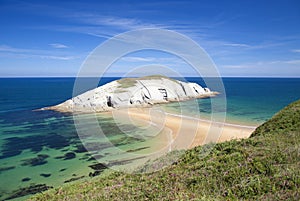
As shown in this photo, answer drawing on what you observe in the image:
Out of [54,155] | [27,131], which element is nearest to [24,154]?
[54,155]

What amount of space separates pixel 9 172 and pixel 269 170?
18.1 meters

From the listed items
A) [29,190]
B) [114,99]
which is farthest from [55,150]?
[114,99]

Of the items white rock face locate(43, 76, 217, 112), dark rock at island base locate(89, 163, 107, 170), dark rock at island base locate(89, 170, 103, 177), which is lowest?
dark rock at island base locate(89, 163, 107, 170)

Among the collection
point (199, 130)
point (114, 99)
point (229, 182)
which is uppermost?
point (229, 182)

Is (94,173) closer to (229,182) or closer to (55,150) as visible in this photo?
(55,150)

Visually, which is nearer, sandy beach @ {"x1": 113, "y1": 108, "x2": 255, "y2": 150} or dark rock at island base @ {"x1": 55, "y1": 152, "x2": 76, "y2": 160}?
dark rock at island base @ {"x1": 55, "y1": 152, "x2": 76, "y2": 160}

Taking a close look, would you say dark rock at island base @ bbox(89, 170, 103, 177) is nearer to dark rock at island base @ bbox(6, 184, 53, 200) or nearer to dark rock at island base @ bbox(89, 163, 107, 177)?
dark rock at island base @ bbox(89, 163, 107, 177)

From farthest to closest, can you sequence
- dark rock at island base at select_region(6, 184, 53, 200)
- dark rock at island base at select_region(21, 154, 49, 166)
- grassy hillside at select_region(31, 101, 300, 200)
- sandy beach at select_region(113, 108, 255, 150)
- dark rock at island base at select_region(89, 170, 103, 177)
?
sandy beach at select_region(113, 108, 255, 150) < dark rock at island base at select_region(21, 154, 49, 166) < dark rock at island base at select_region(89, 170, 103, 177) < dark rock at island base at select_region(6, 184, 53, 200) < grassy hillside at select_region(31, 101, 300, 200)

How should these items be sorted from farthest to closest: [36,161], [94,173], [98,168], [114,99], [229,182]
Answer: [114,99] → [36,161] → [98,168] → [94,173] → [229,182]

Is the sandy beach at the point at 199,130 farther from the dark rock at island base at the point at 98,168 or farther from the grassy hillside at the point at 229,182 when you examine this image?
the grassy hillside at the point at 229,182

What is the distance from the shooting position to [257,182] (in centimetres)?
501

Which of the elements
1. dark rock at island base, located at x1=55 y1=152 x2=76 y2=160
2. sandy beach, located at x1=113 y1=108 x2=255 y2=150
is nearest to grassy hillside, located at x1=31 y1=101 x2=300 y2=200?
dark rock at island base, located at x1=55 y1=152 x2=76 y2=160

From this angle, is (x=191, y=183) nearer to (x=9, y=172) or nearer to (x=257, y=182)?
(x=257, y=182)

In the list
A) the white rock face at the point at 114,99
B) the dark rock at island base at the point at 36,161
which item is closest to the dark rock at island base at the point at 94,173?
the dark rock at island base at the point at 36,161
